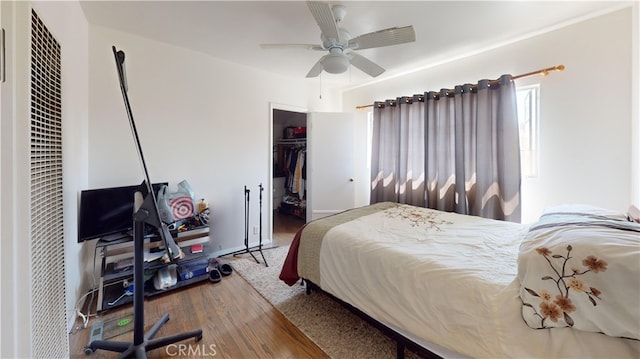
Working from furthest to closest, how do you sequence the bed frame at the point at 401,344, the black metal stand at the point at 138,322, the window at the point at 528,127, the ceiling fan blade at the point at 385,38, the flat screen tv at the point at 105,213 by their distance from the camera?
the window at the point at 528,127 < the flat screen tv at the point at 105,213 < the ceiling fan blade at the point at 385,38 < the black metal stand at the point at 138,322 < the bed frame at the point at 401,344

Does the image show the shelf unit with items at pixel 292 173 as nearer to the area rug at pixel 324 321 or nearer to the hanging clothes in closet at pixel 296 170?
the hanging clothes in closet at pixel 296 170

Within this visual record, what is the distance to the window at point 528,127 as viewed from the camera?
258 cm

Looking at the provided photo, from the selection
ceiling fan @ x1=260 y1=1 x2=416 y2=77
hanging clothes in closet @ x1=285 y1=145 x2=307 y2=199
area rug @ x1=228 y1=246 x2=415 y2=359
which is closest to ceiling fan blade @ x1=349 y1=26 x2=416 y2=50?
ceiling fan @ x1=260 y1=1 x2=416 y2=77

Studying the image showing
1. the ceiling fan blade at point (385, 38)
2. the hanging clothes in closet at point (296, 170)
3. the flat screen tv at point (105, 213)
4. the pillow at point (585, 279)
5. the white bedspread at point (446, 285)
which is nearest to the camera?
the pillow at point (585, 279)

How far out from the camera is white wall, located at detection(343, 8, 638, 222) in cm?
204

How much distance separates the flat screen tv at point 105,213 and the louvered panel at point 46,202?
859 millimetres

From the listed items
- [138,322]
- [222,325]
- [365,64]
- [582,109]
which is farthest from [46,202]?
[582,109]

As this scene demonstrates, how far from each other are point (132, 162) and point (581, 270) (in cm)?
331

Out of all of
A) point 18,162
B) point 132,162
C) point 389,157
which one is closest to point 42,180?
point 18,162

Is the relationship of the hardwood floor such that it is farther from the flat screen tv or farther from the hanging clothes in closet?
the hanging clothes in closet

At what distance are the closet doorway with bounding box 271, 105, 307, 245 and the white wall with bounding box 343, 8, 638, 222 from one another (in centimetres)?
329

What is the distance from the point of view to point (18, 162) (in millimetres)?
799

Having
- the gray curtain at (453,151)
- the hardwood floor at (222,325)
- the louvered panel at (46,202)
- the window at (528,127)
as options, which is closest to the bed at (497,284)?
the hardwood floor at (222,325)

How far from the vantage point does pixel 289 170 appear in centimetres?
515
